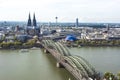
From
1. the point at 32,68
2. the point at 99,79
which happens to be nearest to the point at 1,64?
the point at 32,68

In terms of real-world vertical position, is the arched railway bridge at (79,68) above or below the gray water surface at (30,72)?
above

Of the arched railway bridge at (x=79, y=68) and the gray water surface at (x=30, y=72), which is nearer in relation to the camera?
the arched railway bridge at (x=79, y=68)

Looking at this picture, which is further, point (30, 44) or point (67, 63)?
point (30, 44)

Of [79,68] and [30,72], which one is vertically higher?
[79,68]

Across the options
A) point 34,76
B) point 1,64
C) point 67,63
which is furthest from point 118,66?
point 1,64

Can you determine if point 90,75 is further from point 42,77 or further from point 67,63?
point 67,63

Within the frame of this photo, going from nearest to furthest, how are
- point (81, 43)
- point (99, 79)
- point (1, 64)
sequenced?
point (99, 79) → point (1, 64) → point (81, 43)

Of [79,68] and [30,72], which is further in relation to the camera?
[30,72]

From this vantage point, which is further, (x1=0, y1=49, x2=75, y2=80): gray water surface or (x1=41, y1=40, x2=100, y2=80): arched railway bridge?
(x1=0, y1=49, x2=75, y2=80): gray water surface

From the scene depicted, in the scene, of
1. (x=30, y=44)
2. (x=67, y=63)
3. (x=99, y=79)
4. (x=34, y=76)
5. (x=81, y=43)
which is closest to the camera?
(x=99, y=79)

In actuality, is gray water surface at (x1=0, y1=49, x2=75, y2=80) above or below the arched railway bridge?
below
